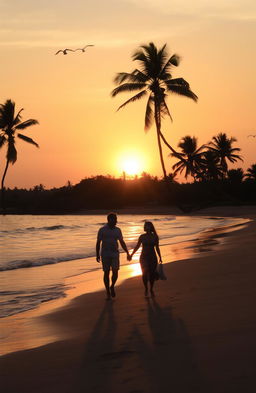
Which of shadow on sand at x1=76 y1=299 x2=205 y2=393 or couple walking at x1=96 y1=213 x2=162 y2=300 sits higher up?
couple walking at x1=96 y1=213 x2=162 y2=300

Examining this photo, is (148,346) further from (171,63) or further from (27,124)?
(27,124)

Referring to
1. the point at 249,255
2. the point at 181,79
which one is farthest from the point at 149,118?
the point at 249,255

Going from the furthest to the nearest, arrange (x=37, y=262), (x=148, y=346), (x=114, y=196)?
(x=114, y=196) → (x=37, y=262) → (x=148, y=346)

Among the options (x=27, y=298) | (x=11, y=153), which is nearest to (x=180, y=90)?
(x=11, y=153)

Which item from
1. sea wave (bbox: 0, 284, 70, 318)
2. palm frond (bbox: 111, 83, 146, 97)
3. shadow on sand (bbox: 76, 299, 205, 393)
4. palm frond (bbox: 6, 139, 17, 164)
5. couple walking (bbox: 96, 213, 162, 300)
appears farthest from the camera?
→ palm frond (bbox: 6, 139, 17, 164)

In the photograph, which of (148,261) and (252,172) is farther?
(252,172)

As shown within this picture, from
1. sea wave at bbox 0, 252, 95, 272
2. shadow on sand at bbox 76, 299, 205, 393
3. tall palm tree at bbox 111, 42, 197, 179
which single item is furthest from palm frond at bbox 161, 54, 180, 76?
shadow on sand at bbox 76, 299, 205, 393

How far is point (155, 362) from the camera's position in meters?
5.59

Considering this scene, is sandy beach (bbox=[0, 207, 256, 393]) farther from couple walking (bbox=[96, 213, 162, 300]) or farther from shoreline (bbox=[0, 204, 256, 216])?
shoreline (bbox=[0, 204, 256, 216])

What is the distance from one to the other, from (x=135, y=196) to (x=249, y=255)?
77.4 m

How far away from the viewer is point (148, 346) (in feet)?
20.4

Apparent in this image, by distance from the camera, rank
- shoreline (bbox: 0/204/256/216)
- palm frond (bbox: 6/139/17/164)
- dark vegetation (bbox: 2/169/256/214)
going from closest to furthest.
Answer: shoreline (bbox: 0/204/256/216), palm frond (bbox: 6/139/17/164), dark vegetation (bbox: 2/169/256/214)

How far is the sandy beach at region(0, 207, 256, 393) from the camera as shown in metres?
5.04

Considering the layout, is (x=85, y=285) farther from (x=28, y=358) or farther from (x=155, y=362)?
(x=155, y=362)
